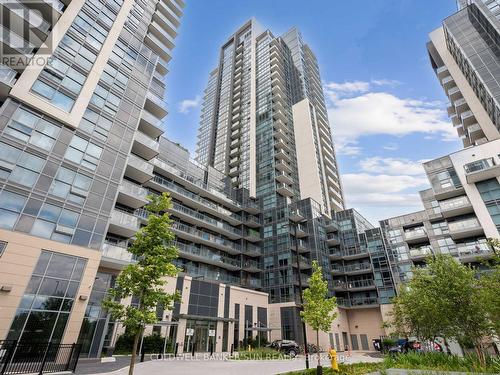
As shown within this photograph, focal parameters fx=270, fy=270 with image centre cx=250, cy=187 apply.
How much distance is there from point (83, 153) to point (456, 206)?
1808 inches

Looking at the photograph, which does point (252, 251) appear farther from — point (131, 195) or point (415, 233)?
point (415, 233)

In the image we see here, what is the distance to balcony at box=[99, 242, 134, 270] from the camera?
22.8 metres

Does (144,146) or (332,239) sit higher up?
(144,146)

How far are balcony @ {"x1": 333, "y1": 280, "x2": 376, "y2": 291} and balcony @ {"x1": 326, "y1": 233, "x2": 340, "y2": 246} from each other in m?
7.34

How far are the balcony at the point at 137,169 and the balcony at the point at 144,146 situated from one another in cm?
162

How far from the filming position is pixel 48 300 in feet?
58.1

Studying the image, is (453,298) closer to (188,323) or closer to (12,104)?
(188,323)

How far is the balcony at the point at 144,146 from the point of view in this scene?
102ft

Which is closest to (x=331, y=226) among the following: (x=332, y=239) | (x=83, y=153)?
(x=332, y=239)

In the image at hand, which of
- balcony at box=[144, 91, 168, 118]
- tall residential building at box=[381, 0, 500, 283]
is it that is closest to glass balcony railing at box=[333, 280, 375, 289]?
tall residential building at box=[381, 0, 500, 283]

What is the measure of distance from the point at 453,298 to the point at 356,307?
38449 millimetres

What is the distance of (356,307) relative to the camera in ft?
163

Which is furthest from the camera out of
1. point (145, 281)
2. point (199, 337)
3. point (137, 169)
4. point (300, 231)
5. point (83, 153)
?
point (300, 231)

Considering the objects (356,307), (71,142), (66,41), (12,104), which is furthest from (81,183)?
(356,307)
